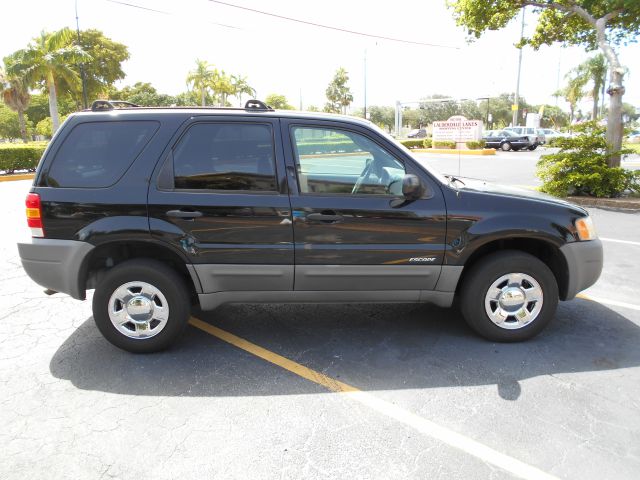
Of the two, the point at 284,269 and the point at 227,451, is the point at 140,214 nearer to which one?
the point at 284,269

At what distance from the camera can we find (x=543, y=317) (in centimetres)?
370

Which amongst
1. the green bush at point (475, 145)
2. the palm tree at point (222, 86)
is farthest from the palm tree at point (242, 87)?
the green bush at point (475, 145)

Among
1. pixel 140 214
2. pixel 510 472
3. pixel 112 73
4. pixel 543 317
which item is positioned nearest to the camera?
pixel 510 472

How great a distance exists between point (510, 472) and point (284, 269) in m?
1.96

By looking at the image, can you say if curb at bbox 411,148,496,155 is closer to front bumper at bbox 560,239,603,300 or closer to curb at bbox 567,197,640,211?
curb at bbox 567,197,640,211

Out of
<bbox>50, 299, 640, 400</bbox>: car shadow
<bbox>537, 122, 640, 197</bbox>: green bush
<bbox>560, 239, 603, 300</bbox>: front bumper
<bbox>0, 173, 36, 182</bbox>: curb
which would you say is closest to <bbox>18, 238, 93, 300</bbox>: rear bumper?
<bbox>50, 299, 640, 400</bbox>: car shadow

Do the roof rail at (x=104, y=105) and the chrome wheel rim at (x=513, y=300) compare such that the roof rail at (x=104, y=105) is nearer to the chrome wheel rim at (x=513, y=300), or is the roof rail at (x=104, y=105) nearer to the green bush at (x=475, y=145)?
the chrome wheel rim at (x=513, y=300)

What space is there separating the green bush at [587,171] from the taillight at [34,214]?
Result: 33.4ft

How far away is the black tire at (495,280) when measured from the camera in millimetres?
3600

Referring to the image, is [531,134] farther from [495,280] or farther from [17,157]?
[495,280]

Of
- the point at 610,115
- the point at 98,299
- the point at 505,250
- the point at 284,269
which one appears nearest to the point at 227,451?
the point at 284,269

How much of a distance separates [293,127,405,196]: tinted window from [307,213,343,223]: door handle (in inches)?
7.7

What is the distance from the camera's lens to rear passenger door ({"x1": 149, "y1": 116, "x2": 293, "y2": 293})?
3406 mm

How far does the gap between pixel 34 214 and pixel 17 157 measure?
1924 centimetres
